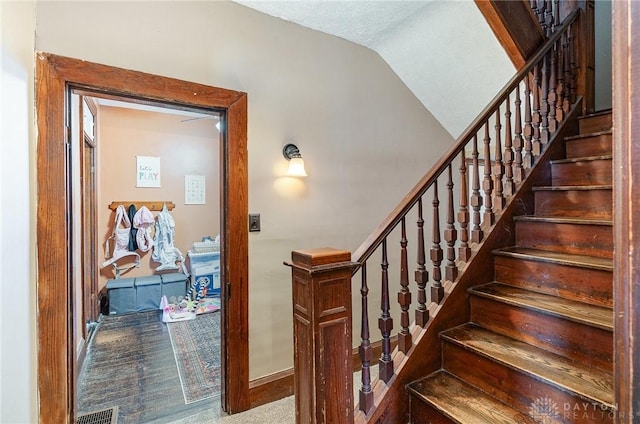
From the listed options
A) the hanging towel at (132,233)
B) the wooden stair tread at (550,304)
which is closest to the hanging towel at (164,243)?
the hanging towel at (132,233)

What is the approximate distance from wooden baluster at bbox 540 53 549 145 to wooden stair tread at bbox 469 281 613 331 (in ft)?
3.73

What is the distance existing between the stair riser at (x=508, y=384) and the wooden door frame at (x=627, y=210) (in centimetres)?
97

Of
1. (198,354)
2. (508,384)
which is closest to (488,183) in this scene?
(508,384)

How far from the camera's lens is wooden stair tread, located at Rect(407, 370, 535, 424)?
1.34 m

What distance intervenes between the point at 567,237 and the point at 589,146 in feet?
2.58

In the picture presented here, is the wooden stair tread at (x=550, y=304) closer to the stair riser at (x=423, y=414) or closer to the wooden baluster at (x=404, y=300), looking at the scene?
the wooden baluster at (x=404, y=300)

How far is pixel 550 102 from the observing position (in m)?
2.32

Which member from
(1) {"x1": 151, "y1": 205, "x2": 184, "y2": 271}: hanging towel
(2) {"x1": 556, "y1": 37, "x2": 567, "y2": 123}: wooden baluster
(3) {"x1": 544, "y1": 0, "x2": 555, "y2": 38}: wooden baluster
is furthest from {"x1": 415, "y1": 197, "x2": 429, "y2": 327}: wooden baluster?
(1) {"x1": 151, "y1": 205, "x2": 184, "y2": 271}: hanging towel

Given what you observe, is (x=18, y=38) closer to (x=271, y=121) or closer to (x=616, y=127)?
(x=271, y=121)

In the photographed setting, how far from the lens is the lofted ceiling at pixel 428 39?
229 centimetres

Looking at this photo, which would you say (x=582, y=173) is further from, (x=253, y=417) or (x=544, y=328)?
(x=253, y=417)

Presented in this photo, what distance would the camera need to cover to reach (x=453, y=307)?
1.78m

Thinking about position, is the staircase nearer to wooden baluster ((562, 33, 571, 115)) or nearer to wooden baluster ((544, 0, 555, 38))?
wooden baluster ((562, 33, 571, 115))

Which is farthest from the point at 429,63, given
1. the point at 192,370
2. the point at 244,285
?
the point at 192,370
